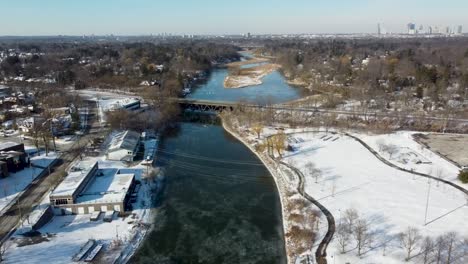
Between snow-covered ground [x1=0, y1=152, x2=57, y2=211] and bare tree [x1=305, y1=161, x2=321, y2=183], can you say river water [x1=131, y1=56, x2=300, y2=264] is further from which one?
snow-covered ground [x1=0, y1=152, x2=57, y2=211]

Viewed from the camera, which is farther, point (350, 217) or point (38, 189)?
point (38, 189)

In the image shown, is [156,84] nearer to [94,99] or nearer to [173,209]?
[94,99]

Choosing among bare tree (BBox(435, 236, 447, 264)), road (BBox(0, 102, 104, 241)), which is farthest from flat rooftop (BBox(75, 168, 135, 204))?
bare tree (BBox(435, 236, 447, 264))

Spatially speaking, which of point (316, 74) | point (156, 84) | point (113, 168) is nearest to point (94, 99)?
point (156, 84)

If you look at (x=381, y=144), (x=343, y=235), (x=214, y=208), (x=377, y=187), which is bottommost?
(x=214, y=208)

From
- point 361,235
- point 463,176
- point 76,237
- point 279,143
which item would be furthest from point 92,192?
point 463,176

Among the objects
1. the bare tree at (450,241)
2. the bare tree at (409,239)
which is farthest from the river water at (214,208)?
the bare tree at (450,241)

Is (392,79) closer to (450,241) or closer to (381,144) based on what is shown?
(381,144)

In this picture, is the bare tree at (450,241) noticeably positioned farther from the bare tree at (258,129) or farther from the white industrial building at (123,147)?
the white industrial building at (123,147)
